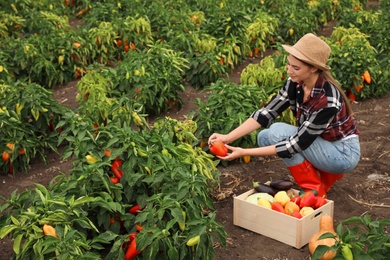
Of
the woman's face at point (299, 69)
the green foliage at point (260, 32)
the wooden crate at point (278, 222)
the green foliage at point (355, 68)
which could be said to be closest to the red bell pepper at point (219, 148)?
the wooden crate at point (278, 222)

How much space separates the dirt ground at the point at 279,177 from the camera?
14.9 feet

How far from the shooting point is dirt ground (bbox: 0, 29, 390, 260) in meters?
4.55

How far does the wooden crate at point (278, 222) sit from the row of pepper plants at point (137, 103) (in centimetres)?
29

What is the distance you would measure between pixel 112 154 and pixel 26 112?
2102 mm

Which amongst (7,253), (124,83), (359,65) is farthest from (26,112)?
(359,65)

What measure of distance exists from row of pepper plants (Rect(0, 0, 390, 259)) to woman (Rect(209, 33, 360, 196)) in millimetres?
557

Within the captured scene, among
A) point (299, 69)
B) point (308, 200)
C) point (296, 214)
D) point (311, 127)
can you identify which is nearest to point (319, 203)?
point (308, 200)

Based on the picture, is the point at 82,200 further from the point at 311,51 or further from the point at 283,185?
the point at 311,51

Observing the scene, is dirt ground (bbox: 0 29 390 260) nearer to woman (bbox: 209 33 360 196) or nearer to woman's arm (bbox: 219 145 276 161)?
woman (bbox: 209 33 360 196)

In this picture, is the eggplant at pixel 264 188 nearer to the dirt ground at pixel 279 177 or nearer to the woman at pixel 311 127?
the woman at pixel 311 127

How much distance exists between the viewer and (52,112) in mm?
6242

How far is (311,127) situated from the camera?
458 cm

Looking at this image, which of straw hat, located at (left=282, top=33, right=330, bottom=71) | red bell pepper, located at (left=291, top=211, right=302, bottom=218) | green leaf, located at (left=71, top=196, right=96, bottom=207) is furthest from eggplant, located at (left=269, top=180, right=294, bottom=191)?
green leaf, located at (left=71, top=196, right=96, bottom=207)

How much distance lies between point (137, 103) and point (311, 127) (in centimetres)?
168
